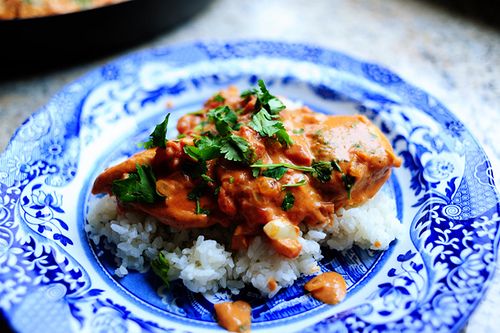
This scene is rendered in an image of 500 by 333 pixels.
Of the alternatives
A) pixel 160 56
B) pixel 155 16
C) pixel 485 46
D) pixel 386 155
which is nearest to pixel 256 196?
pixel 386 155

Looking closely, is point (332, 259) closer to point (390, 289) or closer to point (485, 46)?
point (390, 289)

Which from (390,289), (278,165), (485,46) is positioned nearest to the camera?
(390,289)

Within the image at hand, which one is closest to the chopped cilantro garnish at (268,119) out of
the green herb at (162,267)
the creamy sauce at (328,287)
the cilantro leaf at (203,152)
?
the cilantro leaf at (203,152)

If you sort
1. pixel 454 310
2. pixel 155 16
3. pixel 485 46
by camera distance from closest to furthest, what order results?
pixel 454 310 → pixel 155 16 → pixel 485 46

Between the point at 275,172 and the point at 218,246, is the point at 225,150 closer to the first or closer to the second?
the point at 275,172

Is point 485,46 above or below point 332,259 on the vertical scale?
above

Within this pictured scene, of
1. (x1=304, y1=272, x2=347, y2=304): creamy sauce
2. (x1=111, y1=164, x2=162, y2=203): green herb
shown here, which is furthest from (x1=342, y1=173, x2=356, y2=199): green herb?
(x1=111, y1=164, x2=162, y2=203): green herb

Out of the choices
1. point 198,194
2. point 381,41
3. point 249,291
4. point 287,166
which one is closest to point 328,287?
point 249,291
